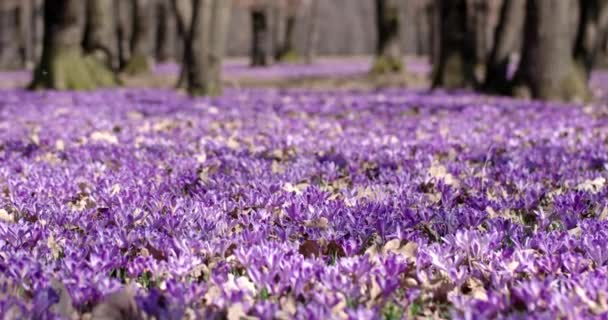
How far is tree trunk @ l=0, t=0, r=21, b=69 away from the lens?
41938 millimetres

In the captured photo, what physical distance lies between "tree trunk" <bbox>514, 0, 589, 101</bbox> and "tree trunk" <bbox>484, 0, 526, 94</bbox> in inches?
82.4

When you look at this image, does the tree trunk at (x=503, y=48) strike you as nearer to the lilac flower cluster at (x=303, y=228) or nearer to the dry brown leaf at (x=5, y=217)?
the lilac flower cluster at (x=303, y=228)

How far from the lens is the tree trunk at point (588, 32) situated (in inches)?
609

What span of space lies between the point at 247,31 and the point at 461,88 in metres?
67.0

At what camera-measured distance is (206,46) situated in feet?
52.2

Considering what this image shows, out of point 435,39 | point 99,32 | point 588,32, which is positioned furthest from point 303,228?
point 435,39

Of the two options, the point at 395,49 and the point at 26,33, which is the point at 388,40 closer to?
Result: the point at 395,49

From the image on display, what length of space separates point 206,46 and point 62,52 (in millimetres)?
4612

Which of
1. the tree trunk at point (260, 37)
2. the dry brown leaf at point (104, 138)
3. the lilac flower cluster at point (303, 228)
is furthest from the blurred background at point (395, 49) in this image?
the tree trunk at point (260, 37)

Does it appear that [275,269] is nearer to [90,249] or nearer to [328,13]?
[90,249]

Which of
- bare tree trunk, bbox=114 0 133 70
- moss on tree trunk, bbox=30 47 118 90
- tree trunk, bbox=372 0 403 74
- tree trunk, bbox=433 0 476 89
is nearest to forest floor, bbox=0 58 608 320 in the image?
tree trunk, bbox=433 0 476 89

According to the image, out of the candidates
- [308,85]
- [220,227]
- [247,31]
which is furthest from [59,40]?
[247,31]

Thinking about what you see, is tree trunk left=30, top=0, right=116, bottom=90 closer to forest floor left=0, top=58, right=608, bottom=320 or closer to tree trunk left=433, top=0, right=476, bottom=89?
tree trunk left=433, top=0, right=476, bottom=89

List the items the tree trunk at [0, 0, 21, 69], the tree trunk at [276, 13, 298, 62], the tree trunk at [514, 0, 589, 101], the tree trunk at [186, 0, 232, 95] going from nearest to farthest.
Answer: the tree trunk at [514, 0, 589, 101] → the tree trunk at [186, 0, 232, 95] → the tree trunk at [0, 0, 21, 69] → the tree trunk at [276, 13, 298, 62]
